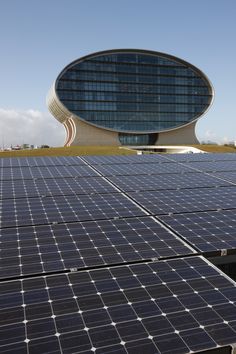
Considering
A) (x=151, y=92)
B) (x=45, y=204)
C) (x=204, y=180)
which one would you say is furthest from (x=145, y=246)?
(x=151, y=92)

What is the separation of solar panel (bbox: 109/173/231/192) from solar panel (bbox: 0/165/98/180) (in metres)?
3.97

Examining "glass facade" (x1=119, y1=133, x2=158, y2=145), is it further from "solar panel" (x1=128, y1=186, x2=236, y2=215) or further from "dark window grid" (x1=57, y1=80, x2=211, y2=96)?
"solar panel" (x1=128, y1=186, x2=236, y2=215)

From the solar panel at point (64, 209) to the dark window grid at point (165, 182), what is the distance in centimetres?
348

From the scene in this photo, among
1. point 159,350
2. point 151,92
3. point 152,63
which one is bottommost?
point 159,350

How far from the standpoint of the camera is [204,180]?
95.7 ft

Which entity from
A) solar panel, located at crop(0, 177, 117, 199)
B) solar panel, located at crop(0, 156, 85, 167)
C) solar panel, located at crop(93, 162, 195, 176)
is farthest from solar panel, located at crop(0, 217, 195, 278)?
solar panel, located at crop(0, 156, 85, 167)

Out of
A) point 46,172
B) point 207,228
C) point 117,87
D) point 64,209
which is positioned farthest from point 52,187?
point 117,87

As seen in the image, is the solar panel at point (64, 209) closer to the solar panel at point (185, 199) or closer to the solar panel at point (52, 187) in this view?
the solar panel at point (185, 199)

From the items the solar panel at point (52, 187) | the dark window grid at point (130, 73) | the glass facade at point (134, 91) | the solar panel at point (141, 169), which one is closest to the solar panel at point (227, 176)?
the solar panel at point (141, 169)

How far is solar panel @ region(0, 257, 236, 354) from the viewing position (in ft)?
28.7

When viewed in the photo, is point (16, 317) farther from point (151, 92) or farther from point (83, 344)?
point (151, 92)

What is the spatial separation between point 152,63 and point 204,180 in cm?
10894

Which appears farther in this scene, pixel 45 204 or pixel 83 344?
pixel 45 204

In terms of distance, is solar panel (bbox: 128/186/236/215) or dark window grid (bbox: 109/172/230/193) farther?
dark window grid (bbox: 109/172/230/193)
